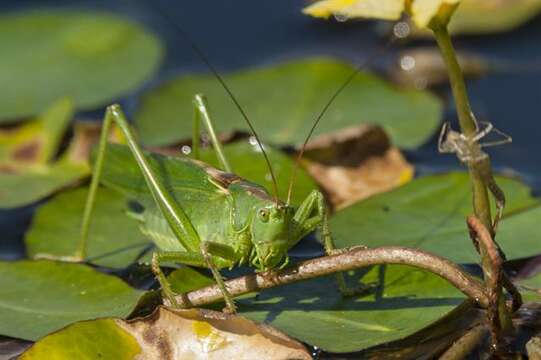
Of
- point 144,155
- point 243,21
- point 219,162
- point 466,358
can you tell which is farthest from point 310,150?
point 243,21

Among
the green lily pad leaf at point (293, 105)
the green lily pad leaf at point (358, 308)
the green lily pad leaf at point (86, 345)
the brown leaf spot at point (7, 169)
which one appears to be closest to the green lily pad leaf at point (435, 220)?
the green lily pad leaf at point (358, 308)

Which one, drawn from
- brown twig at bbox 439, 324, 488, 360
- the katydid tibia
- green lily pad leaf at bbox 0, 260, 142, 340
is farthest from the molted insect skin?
brown twig at bbox 439, 324, 488, 360

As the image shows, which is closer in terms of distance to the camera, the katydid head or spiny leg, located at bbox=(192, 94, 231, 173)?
the katydid head

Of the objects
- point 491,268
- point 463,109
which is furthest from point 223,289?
point 463,109

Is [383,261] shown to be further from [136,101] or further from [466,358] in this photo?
[136,101]

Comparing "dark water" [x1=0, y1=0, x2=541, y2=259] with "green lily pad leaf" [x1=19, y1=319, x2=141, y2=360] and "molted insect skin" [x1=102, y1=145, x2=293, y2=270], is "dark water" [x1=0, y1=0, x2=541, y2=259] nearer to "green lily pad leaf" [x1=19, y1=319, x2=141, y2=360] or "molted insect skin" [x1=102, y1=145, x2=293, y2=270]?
"molted insect skin" [x1=102, y1=145, x2=293, y2=270]

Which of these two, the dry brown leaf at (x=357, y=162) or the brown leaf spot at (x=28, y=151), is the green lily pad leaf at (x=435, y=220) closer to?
the dry brown leaf at (x=357, y=162)

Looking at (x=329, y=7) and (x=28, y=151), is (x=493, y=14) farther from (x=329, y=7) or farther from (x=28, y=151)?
(x=329, y=7)
